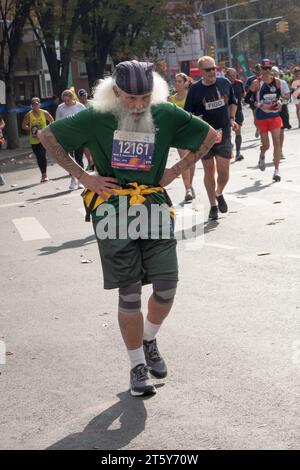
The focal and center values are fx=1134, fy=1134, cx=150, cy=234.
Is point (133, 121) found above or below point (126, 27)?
above

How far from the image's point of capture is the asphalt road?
523 cm

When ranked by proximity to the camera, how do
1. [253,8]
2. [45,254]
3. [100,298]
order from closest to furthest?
[100,298] < [45,254] < [253,8]

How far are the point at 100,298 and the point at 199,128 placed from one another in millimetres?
3100

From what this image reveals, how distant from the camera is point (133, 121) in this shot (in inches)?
233

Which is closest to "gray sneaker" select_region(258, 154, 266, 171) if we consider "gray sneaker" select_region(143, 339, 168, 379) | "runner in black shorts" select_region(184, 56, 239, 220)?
"runner in black shorts" select_region(184, 56, 239, 220)

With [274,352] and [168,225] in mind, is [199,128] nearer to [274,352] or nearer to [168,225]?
[168,225]

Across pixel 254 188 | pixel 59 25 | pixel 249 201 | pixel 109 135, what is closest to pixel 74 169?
pixel 109 135

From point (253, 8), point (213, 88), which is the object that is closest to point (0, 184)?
point (213, 88)

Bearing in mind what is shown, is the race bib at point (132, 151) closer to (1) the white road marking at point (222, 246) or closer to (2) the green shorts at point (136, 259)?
(2) the green shorts at point (136, 259)

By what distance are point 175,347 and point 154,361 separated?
70 centimetres

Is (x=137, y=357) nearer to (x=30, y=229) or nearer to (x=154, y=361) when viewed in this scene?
(x=154, y=361)

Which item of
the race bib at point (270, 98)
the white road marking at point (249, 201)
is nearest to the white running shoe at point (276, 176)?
the race bib at point (270, 98)

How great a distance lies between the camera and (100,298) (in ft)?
29.7

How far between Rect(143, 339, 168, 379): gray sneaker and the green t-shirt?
89 cm
